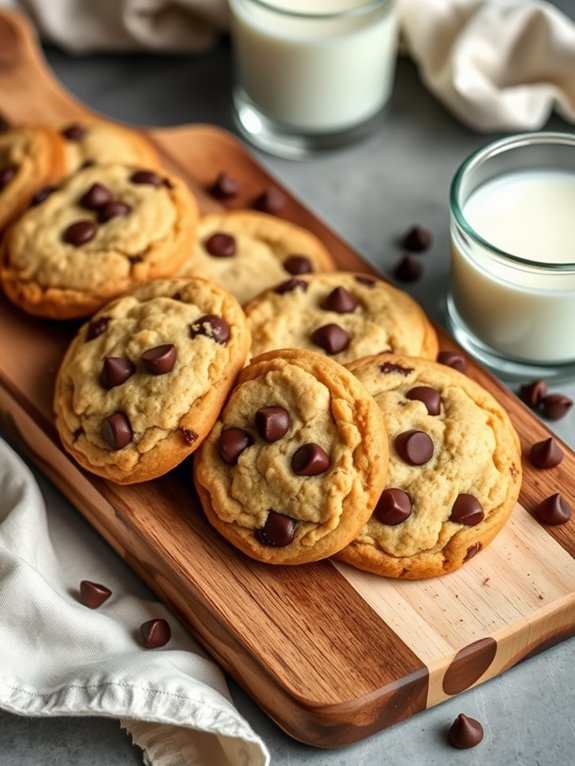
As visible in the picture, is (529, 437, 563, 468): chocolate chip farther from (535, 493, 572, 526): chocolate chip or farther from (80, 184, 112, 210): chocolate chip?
(80, 184, 112, 210): chocolate chip

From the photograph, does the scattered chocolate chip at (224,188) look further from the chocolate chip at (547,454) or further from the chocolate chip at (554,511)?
the chocolate chip at (554,511)

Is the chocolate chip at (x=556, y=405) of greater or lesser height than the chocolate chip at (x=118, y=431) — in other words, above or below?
below

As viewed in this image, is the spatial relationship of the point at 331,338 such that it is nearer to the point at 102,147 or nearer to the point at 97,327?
the point at 97,327

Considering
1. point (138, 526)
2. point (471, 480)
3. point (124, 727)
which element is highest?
point (471, 480)

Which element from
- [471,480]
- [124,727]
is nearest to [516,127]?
[471,480]

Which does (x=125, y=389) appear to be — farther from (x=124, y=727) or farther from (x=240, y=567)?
(x=124, y=727)

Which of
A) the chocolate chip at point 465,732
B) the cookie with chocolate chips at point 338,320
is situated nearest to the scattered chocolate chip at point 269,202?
the cookie with chocolate chips at point 338,320

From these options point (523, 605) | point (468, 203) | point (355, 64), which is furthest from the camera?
point (355, 64)
